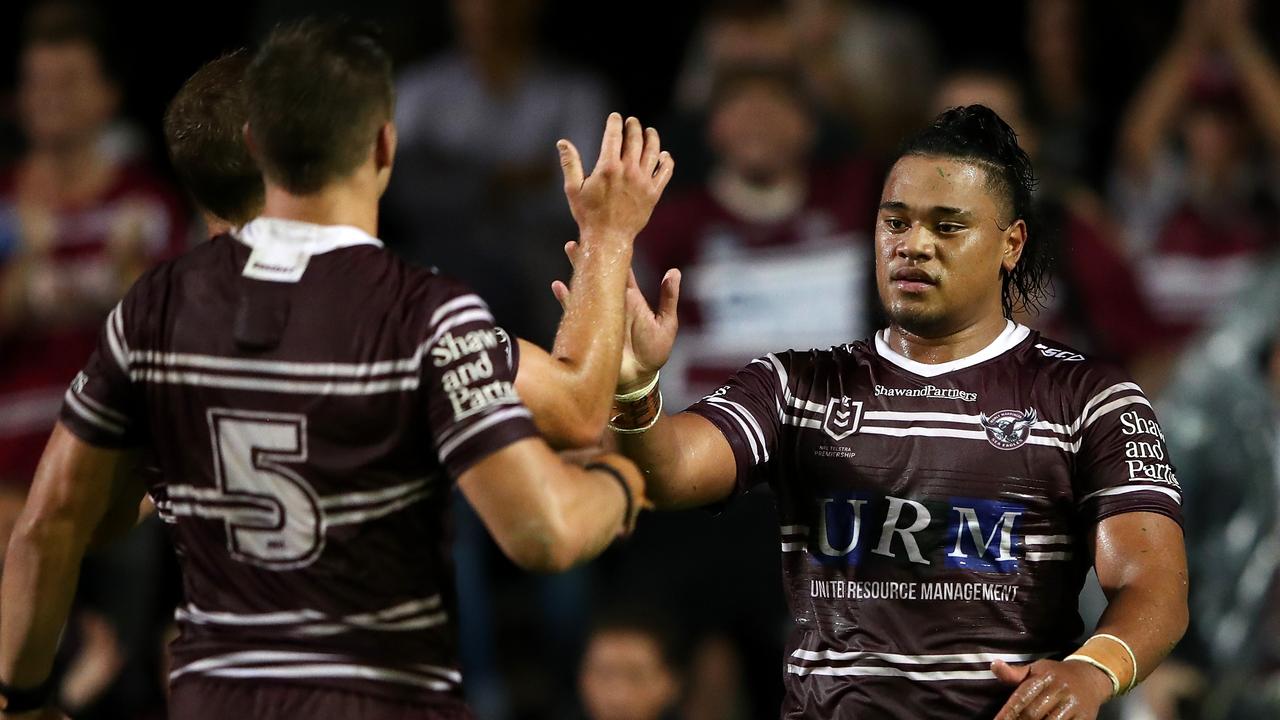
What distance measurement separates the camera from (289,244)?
3283mm

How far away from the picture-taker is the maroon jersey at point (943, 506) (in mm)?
3895

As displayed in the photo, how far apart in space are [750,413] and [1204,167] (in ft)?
16.4

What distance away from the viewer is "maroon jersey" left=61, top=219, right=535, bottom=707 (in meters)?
3.17

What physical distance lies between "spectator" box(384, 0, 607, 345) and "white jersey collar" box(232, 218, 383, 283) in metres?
4.36

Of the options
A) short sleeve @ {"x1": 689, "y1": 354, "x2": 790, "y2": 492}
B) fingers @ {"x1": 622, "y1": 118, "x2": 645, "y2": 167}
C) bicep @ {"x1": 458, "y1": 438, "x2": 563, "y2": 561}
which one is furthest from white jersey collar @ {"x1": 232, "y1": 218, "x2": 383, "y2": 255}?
short sleeve @ {"x1": 689, "y1": 354, "x2": 790, "y2": 492}

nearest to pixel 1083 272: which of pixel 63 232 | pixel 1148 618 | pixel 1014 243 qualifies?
pixel 1014 243

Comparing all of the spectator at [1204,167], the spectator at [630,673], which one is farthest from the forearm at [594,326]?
the spectator at [1204,167]

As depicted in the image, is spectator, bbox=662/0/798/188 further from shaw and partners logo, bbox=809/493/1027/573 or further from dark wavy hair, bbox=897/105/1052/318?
shaw and partners logo, bbox=809/493/1027/573

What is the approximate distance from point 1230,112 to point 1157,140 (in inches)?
13.6

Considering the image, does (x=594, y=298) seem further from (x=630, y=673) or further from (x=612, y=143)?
(x=630, y=673)

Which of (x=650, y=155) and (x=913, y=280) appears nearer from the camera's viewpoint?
(x=650, y=155)

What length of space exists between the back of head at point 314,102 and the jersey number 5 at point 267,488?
1.46 ft

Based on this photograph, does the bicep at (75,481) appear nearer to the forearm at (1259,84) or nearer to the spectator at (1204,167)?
the spectator at (1204,167)

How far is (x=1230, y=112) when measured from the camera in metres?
8.27
